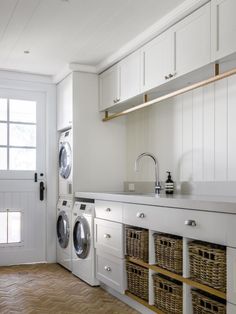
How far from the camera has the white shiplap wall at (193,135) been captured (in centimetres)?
330

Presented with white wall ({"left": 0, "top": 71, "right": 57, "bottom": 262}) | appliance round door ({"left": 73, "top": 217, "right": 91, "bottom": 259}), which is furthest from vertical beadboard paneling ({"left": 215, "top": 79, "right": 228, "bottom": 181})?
white wall ({"left": 0, "top": 71, "right": 57, "bottom": 262})

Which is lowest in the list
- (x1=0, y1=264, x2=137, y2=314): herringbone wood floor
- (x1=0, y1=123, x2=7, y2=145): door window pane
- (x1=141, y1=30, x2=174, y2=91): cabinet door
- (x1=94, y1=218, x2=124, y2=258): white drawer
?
(x1=0, y1=264, x2=137, y2=314): herringbone wood floor

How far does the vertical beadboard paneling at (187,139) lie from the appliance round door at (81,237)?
1090mm

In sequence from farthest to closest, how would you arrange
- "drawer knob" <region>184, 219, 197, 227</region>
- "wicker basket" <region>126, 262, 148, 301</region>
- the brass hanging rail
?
"wicker basket" <region>126, 262, 148, 301</region> < the brass hanging rail < "drawer knob" <region>184, 219, 197, 227</region>

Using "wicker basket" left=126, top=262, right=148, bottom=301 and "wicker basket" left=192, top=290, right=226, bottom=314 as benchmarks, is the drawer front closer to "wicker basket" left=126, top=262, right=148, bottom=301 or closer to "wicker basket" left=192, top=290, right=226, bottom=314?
"wicker basket" left=192, top=290, right=226, bottom=314

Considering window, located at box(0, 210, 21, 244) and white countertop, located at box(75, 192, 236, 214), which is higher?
white countertop, located at box(75, 192, 236, 214)

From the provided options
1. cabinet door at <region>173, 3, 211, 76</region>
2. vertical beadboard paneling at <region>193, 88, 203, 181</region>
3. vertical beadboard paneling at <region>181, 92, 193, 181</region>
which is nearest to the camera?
cabinet door at <region>173, 3, 211, 76</region>

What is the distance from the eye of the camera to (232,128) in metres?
3.24

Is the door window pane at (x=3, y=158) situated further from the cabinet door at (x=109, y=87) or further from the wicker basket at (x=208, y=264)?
the wicker basket at (x=208, y=264)

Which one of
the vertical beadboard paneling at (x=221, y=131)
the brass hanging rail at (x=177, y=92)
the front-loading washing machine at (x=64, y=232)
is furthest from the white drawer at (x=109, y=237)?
the brass hanging rail at (x=177, y=92)

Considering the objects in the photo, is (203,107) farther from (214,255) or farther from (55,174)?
(55,174)

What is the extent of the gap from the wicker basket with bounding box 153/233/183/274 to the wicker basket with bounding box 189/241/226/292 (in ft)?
0.42

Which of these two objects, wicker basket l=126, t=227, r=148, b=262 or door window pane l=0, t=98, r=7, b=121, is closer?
wicker basket l=126, t=227, r=148, b=262

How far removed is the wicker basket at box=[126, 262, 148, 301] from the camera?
124 inches
